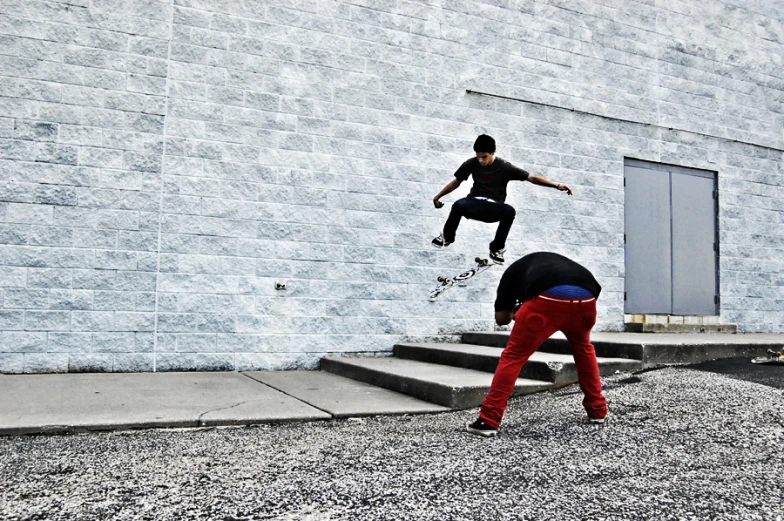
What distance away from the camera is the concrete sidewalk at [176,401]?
14.3 ft

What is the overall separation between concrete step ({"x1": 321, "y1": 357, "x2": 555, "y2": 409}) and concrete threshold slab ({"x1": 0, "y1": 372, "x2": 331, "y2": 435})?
97 centimetres

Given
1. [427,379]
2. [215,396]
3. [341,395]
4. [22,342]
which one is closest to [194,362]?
[22,342]

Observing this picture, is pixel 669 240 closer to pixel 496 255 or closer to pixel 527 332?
pixel 496 255

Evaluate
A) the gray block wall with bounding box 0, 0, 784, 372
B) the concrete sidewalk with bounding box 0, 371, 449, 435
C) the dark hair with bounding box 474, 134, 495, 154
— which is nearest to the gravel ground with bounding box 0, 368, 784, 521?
the concrete sidewalk with bounding box 0, 371, 449, 435

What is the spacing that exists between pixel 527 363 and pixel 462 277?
2.67m

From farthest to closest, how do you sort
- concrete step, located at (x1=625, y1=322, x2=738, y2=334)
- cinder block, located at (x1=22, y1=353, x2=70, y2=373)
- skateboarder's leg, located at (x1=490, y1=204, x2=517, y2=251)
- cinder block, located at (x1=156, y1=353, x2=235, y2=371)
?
concrete step, located at (x1=625, y1=322, x2=738, y2=334)
skateboarder's leg, located at (x1=490, y1=204, x2=517, y2=251)
cinder block, located at (x1=156, y1=353, x2=235, y2=371)
cinder block, located at (x1=22, y1=353, x2=70, y2=373)

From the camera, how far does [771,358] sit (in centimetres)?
655

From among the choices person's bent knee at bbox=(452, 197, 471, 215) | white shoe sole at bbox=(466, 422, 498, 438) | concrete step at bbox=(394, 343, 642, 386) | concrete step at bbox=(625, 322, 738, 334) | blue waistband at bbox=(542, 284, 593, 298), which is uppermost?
person's bent knee at bbox=(452, 197, 471, 215)

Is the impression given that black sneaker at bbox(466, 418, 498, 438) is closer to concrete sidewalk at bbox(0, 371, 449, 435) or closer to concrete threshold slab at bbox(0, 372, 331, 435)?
concrete sidewalk at bbox(0, 371, 449, 435)

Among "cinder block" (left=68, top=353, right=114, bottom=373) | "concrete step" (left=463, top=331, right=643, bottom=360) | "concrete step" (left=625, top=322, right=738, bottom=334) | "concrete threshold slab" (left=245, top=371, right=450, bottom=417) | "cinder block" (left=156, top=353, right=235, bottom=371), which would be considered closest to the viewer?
"concrete threshold slab" (left=245, top=371, right=450, bottom=417)

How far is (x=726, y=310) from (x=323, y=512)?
8775 mm

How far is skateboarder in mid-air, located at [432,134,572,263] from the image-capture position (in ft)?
25.7

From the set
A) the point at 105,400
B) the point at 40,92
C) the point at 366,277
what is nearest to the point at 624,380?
the point at 366,277

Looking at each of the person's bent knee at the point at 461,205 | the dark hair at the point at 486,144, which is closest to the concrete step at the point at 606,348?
the person's bent knee at the point at 461,205
